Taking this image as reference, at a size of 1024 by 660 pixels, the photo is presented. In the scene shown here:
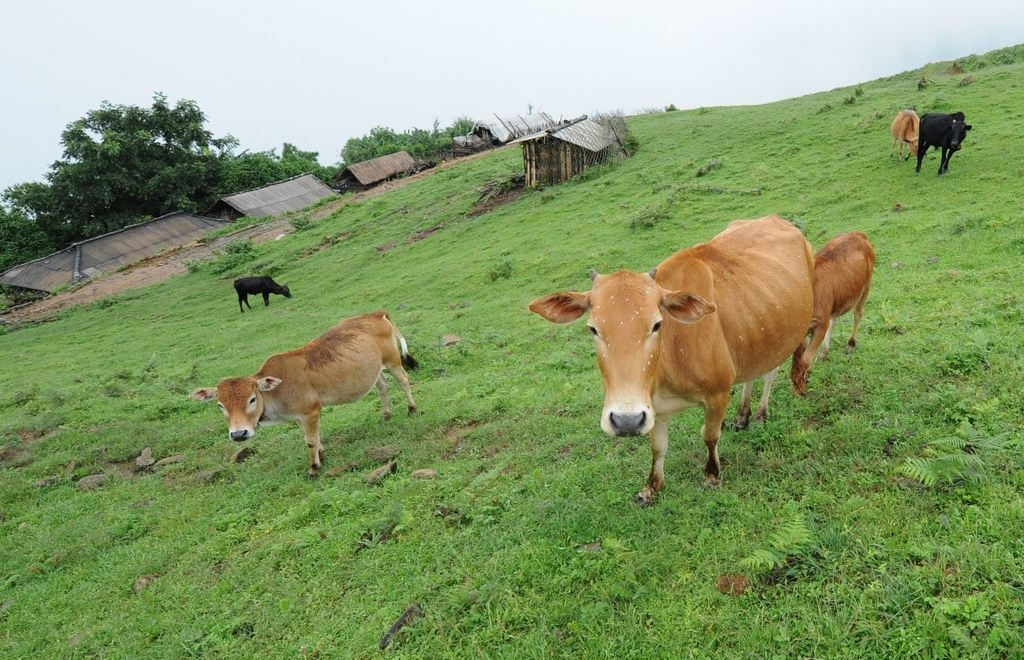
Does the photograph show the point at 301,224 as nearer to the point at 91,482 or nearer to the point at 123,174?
the point at 123,174

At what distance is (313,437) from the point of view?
7.68 meters

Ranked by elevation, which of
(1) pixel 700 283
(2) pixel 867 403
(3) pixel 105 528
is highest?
(1) pixel 700 283

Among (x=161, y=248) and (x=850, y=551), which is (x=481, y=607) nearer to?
(x=850, y=551)

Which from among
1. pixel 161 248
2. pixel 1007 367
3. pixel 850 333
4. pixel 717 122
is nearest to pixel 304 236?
pixel 161 248

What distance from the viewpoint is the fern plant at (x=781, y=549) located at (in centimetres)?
360

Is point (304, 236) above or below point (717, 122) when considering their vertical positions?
below

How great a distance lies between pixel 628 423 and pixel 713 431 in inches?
62.2

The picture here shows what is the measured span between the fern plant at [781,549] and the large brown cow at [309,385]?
18.1 feet

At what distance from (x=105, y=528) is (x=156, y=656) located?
3.15 metres

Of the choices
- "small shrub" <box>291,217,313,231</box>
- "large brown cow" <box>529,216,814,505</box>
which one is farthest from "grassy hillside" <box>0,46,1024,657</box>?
"small shrub" <box>291,217,313,231</box>

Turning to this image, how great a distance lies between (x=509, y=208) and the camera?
25.0 metres

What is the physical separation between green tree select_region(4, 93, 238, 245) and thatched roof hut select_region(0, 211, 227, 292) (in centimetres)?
390

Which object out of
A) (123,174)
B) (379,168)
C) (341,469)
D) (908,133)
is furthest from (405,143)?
(341,469)

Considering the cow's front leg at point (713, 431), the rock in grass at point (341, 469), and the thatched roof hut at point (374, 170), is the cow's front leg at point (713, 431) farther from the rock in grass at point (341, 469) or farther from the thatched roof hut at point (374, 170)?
the thatched roof hut at point (374, 170)
